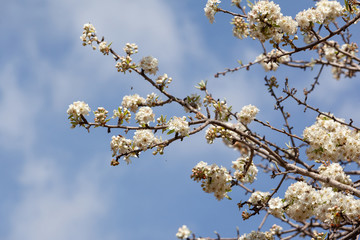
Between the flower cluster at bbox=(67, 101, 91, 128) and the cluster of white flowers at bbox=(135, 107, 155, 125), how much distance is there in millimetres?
679

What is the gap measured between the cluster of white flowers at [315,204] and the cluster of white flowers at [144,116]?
7.04 ft

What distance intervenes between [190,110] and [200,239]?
5.96 ft

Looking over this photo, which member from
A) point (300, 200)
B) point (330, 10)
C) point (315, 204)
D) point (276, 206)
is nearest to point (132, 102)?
point (276, 206)

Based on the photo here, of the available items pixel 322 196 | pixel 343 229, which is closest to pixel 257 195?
pixel 322 196

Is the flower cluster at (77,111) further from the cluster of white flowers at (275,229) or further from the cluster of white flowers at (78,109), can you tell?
the cluster of white flowers at (275,229)

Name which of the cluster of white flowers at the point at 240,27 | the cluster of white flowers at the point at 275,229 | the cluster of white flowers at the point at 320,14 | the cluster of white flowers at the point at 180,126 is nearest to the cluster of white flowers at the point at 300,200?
the cluster of white flowers at the point at 275,229

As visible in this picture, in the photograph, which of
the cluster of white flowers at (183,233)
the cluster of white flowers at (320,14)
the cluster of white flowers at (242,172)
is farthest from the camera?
the cluster of white flowers at (242,172)

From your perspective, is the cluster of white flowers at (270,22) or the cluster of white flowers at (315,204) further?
the cluster of white flowers at (270,22)

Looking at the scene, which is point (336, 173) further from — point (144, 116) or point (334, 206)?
point (144, 116)

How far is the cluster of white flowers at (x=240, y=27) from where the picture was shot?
7549mm

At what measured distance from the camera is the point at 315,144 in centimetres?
638

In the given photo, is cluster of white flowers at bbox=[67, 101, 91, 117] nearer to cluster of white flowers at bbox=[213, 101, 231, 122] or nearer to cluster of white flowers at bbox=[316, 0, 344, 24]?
cluster of white flowers at bbox=[213, 101, 231, 122]

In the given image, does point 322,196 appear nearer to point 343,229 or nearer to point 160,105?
point 343,229

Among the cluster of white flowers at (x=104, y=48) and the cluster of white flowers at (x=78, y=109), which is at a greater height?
the cluster of white flowers at (x=104, y=48)
